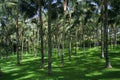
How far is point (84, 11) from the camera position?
58.4 m

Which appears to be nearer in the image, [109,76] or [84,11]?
[109,76]

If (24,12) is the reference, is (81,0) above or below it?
above

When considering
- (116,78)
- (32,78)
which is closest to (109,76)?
(116,78)

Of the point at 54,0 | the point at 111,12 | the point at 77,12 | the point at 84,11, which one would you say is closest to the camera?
the point at 54,0

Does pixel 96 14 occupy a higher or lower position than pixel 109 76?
higher

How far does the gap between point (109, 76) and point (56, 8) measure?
2228 centimetres

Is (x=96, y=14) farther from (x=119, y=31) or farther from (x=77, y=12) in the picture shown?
(x=119, y=31)

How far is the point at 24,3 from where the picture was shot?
45.3 m

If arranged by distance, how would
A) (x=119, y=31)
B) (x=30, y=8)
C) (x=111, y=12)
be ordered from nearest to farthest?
(x=30, y=8) < (x=111, y=12) < (x=119, y=31)

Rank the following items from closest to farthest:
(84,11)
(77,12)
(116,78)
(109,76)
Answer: (116,78), (109,76), (77,12), (84,11)

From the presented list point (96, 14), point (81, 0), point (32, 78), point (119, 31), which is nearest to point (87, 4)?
point (81, 0)

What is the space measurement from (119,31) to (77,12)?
151ft

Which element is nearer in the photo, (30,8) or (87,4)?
(30,8)

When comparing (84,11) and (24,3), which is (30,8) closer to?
(24,3)
